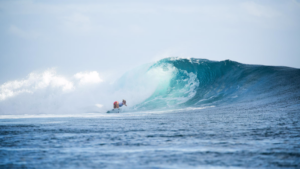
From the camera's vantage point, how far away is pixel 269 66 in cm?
3216

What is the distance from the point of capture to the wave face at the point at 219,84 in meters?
24.7

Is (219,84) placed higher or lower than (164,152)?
higher

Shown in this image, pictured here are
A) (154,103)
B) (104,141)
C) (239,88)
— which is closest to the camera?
(104,141)

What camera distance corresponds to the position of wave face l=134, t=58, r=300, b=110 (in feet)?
80.9

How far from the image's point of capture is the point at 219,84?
31.4m

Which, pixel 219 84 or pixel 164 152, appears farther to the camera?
pixel 219 84

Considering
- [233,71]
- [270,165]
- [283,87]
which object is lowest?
[270,165]

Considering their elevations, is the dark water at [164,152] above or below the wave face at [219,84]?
below

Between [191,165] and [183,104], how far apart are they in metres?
24.8

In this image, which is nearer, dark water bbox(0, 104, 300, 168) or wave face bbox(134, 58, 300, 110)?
dark water bbox(0, 104, 300, 168)

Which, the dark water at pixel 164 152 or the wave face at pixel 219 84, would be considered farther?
the wave face at pixel 219 84

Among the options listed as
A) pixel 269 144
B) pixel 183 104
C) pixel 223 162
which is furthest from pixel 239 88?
pixel 223 162

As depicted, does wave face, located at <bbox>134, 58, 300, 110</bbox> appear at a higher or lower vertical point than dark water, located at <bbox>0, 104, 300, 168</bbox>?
higher

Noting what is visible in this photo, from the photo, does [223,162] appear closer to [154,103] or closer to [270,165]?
[270,165]
